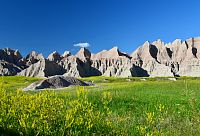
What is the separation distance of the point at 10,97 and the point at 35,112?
4.55 ft

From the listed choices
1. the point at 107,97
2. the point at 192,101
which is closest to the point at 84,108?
the point at 107,97

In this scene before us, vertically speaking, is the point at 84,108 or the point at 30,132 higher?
the point at 84,108

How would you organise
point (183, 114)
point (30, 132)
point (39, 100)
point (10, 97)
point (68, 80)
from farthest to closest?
Answer: 1. point (68, 80)
2. point (183, 114)
3. point (10, 97)
4. point (39, 100)
5. point (30, 132)

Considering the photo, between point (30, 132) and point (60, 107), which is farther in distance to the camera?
point (60, 107)

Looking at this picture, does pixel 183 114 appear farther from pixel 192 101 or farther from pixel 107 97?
pixel 107 97

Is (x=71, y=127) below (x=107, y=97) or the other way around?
below

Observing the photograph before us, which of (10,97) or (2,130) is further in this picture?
(10,97)

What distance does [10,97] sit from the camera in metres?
10.6

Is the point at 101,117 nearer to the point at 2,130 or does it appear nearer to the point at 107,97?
the point at 107,97

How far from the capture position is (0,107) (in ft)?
32.6

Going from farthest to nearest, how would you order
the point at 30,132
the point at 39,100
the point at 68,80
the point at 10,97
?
the point at 68,80 → the point at 10,97 → the point at 39,100 → the point at 30,132

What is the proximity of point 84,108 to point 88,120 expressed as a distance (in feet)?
1.03

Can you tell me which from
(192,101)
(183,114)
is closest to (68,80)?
(183,114)

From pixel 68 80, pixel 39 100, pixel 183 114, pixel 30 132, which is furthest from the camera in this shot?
pixel 68 80
